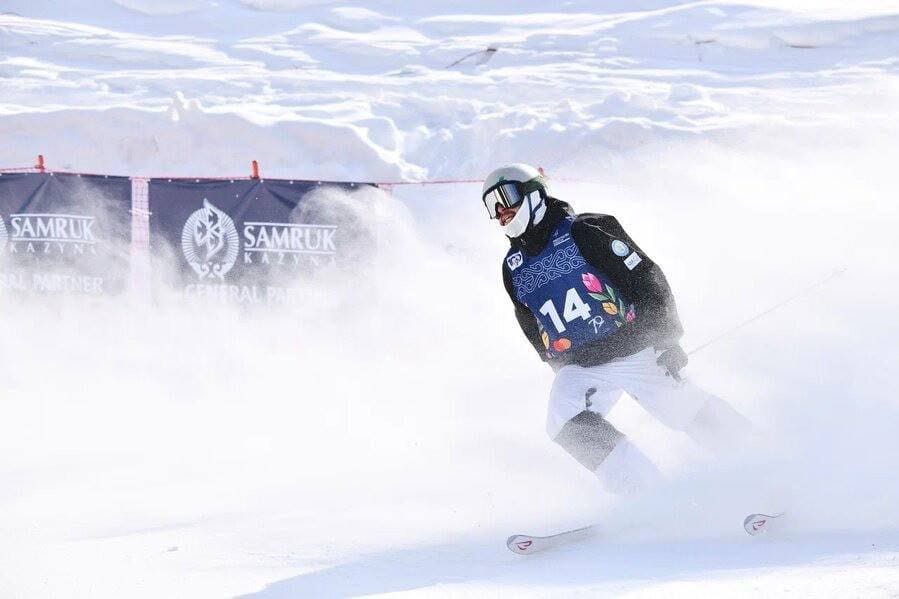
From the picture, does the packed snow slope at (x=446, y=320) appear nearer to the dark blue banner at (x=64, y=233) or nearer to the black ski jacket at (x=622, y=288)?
the dark blue banner at (x=64, y=233)

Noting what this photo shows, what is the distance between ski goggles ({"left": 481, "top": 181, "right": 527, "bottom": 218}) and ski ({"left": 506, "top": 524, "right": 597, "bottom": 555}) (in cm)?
159

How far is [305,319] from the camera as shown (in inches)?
402

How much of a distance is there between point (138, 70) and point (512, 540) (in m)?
15.9

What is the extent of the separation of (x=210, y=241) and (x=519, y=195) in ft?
18.0

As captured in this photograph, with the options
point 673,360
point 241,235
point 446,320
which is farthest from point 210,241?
point 673,360

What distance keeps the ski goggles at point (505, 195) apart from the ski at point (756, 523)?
1.82 meters

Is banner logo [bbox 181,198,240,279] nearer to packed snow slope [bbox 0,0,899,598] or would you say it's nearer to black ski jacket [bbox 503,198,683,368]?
packed snow slope [bbox 0,0,899,598]

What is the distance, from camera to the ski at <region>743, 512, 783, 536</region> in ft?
15.4

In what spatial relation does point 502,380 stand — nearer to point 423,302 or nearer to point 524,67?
point 423,302

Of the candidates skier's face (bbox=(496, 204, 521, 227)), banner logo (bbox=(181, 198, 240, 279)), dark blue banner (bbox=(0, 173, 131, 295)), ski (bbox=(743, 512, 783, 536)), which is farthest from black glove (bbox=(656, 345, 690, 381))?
dark blue banner (bbox=(0, 173, 131, 295))

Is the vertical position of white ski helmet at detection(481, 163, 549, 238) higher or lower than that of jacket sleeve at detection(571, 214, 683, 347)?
higher

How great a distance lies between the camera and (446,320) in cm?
1052

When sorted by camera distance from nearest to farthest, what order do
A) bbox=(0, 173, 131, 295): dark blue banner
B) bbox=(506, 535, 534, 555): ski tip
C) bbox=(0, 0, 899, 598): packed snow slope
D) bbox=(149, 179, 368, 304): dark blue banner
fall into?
bbox=(506, 535, 534, 555): ski tip → bbox=(0, 0, 899, 598): packed snow slope → bbox=(149, 179, 368, 304): dark blue banner → bbox=(0, 173, 131, 295): dark blue banner

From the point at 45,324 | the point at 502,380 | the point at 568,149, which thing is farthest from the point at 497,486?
the point at 568,149
